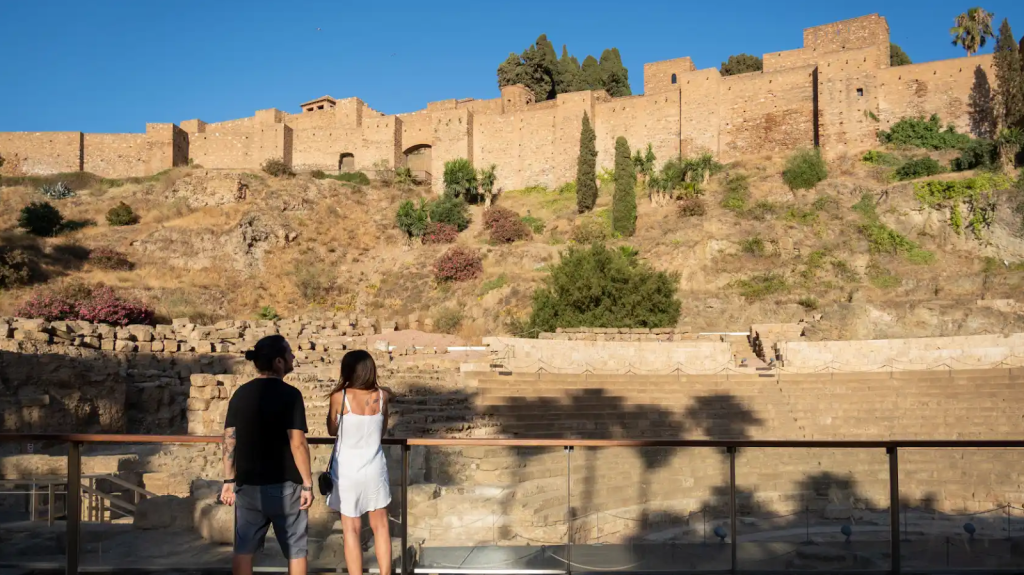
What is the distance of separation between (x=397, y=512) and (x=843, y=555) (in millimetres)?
2715

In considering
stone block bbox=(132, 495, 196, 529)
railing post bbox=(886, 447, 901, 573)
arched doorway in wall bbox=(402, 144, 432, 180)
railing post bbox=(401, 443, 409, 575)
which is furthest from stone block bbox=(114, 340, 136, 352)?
arched doorway in wall bbox=(402, 144, 432, 180)

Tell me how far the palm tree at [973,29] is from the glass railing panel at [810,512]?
3639cm

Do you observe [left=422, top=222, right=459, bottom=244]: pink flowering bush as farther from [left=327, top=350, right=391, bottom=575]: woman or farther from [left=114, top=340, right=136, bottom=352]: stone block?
[left=327, top=350, right=391, bottom=575]: woman

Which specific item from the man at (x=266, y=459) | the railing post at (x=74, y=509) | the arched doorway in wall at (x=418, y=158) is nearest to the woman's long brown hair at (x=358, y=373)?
the man at (x=266, y=459)

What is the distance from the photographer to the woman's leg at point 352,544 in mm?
4566

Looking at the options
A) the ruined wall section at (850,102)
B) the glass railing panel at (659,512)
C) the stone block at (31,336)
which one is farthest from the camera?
the ruined wall section at (850,102)

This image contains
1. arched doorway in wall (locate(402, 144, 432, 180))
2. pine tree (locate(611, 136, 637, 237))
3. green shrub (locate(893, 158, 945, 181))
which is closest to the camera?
green shrub (locate(893, 158, 945, 181))

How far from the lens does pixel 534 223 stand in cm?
3650

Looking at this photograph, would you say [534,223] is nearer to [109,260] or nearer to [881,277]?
[881,277]

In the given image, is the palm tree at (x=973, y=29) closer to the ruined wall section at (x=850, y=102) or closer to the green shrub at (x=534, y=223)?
the ruined wall section at (x=850, y=102)

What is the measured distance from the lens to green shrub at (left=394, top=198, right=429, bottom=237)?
3656 centimetres

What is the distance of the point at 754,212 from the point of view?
99.5 ft

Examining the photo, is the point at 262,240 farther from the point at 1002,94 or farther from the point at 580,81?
the point at 1002,94

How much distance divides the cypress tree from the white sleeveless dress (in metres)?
32.5
